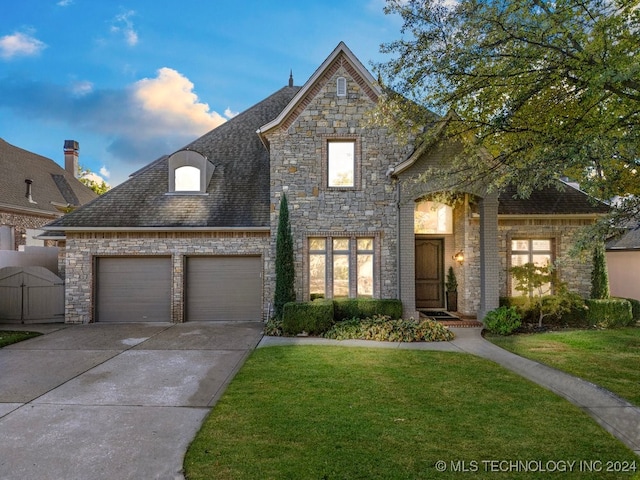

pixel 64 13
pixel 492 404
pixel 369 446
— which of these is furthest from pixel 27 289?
pixel 492 404

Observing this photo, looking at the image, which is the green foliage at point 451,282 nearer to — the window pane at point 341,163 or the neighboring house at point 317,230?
the neighboring house at point 317,230

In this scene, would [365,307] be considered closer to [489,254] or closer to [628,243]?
[489,254]

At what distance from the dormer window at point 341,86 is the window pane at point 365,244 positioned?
469 cm

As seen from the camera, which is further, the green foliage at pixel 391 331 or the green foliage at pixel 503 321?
the green foliage at pixel 503 321

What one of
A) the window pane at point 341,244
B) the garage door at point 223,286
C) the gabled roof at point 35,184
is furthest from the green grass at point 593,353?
the gabled roof at point 35,184

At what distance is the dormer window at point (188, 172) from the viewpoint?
12727 mm

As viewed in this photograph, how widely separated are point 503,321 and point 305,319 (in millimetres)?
5476

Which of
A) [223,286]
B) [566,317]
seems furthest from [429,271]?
[223,286]

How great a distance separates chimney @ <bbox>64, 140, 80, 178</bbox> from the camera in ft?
85.4

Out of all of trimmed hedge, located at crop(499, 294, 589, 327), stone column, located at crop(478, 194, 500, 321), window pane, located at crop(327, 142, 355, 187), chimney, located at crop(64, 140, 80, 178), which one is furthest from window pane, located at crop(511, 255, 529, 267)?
chimney, located at crop(64, 140, 80, 178)

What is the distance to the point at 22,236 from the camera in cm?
1931

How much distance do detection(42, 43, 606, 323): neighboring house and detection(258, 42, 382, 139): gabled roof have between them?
35 mm

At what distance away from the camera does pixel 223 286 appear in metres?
12.2

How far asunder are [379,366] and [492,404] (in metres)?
2.28
